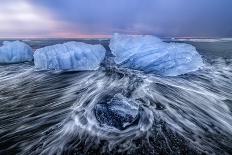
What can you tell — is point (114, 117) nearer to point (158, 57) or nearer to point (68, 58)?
point (158, 57)

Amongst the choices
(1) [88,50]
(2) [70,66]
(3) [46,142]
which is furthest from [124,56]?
(3) [46,142]

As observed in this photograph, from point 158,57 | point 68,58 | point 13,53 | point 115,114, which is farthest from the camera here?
point 13,53

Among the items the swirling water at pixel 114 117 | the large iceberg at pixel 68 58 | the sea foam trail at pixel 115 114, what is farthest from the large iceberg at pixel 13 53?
the swirling water at pixel 114 117

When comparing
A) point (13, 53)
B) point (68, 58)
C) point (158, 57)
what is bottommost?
point (13, 53)

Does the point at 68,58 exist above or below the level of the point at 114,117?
below

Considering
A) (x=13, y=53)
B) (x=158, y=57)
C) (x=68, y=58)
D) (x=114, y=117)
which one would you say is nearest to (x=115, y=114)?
(x=114, y=117)

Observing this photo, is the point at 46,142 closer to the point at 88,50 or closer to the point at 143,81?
the point at 143,81
